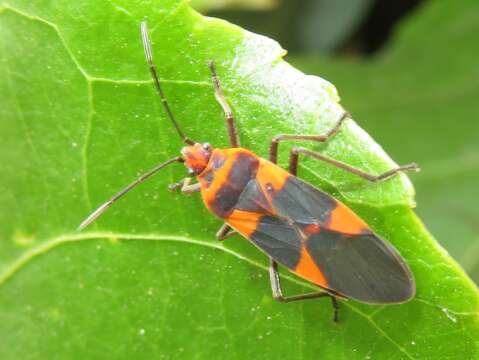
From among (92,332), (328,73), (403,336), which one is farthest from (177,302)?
(328,73)

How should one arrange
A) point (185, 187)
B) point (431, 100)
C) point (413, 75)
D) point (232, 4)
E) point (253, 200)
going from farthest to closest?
point (413, 75) < point (431, 100) < point (232, 4) < point (253, 200) < point (185, 187)

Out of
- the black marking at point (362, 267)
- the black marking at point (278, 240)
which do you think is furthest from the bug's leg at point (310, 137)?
the black marking at point (362, 267)

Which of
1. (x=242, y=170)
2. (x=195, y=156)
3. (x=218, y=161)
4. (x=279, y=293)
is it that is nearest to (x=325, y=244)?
(x=279, y=293)

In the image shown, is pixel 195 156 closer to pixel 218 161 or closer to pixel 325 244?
pixel 218 161

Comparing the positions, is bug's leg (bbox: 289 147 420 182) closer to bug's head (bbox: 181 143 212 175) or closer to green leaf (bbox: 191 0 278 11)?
bug's head (bbox: 181 143 212 175)

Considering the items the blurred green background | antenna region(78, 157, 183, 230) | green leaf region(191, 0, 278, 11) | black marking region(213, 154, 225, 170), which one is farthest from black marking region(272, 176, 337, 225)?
green leaf region(191, 0, 278, 11)

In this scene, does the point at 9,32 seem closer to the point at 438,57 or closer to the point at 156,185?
the point at 156,185

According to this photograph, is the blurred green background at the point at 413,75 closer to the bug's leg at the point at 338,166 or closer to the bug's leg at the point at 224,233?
the bug's leg at the point at 338,166
